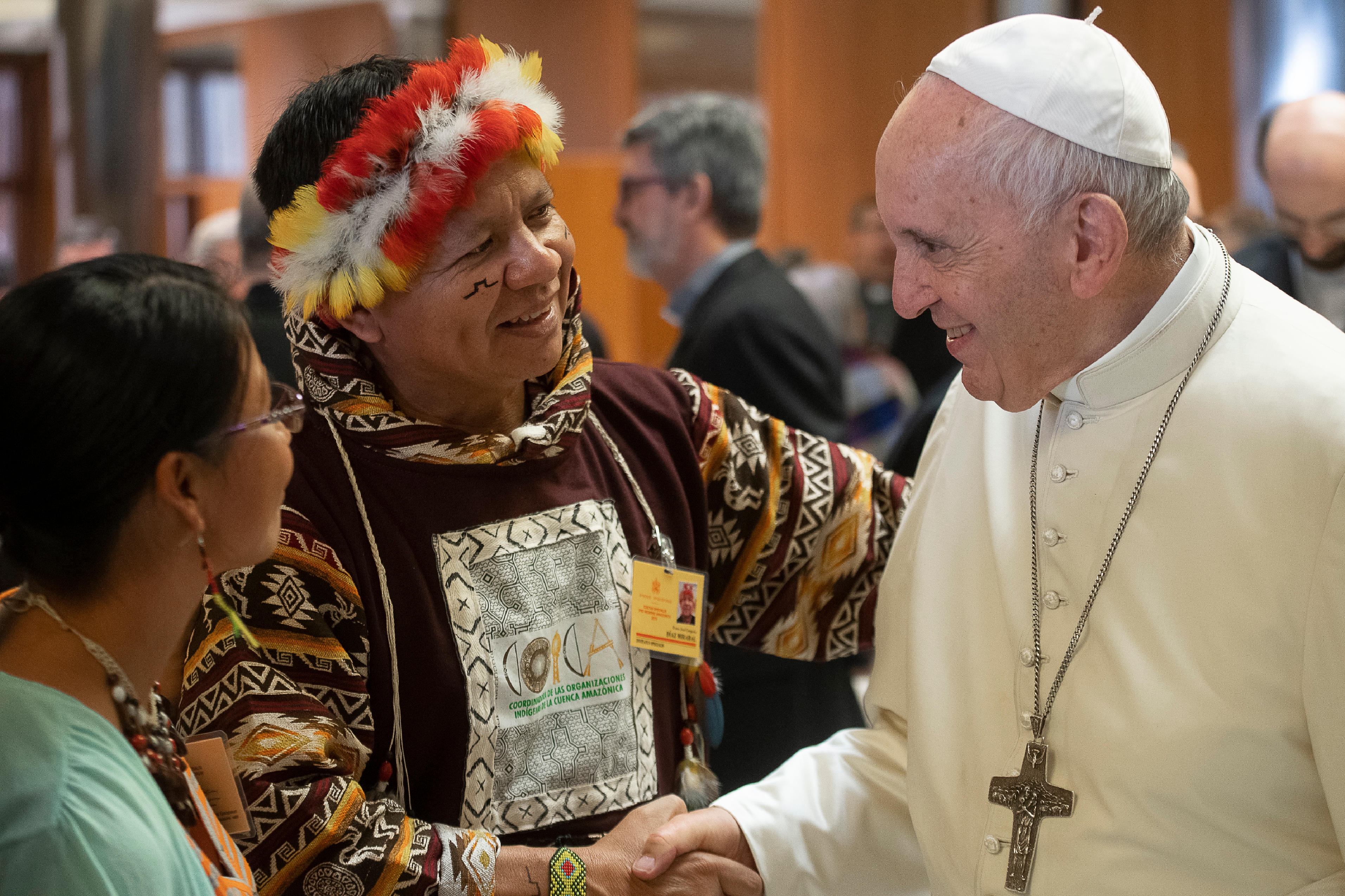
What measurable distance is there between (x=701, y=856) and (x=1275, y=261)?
278 centimetres

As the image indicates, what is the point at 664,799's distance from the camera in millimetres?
1827

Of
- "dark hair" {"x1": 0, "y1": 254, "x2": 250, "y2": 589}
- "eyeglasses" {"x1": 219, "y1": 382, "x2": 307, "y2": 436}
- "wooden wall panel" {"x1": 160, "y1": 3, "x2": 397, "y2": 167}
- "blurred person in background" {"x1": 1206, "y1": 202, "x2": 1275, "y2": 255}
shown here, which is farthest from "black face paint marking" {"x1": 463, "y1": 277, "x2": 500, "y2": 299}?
"wooden wall panel" {"x1": 160, "y1": 3, "x2": 397, "y2": 167}

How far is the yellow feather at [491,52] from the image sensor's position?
1.79 m

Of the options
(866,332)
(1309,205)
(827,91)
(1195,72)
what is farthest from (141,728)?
(1195,72)

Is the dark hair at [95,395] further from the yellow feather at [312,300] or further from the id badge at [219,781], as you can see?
the yellow feather at [312,300]

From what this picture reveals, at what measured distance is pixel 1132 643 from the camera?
160cm

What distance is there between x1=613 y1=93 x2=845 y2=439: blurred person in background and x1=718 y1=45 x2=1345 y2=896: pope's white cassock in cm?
157

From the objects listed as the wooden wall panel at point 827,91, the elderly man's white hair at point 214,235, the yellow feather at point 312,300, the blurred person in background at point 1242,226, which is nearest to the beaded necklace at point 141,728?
the yellow feather at point 312,300

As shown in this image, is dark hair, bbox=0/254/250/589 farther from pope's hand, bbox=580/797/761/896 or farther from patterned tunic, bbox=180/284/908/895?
pope's hand, bbox=580/797/761/896

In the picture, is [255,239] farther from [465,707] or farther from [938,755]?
[938,755]

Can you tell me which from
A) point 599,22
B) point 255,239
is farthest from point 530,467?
point 599,22

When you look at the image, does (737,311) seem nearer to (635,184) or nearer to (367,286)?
(635,184)

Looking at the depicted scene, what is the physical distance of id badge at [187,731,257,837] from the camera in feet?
4.76

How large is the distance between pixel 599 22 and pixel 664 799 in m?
8.38
